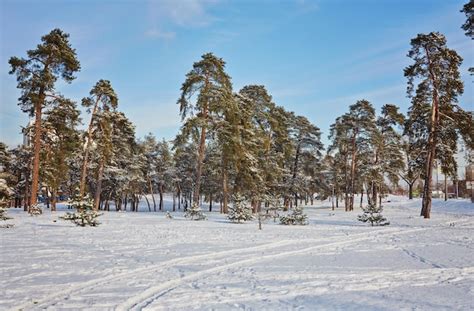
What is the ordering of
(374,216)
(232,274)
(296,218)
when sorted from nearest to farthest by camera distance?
(232,274) → (374,216) → (296,218)

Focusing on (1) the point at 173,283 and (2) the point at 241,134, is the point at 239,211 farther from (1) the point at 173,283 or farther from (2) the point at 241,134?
(1) the point at 173,283

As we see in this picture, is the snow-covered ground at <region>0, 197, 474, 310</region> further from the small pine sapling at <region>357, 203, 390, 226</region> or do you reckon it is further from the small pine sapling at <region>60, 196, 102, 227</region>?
the small pine sapling at <region>357, 203, 390, 226</region>

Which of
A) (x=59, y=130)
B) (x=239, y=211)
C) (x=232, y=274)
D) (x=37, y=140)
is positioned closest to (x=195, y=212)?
(x=239, y=211)

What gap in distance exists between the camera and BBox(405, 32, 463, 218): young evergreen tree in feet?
77.2

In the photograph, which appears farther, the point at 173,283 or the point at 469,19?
the point at 469,19

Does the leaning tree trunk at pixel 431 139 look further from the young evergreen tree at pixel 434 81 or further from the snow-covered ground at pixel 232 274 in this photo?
the snow-covered ground at pixel 232 274

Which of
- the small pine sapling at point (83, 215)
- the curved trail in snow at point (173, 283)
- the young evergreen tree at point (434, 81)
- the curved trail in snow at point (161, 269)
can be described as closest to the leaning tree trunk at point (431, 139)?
the young evergreen tree at point (434, 81)

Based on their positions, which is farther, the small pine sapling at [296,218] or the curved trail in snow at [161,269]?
the small pine sapling at [296,218]

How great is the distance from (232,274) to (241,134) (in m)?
21.7

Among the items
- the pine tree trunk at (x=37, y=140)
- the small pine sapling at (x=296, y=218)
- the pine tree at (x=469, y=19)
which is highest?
the pine tree at (x=469, y=19)

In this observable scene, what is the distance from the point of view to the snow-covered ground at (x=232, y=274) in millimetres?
5883

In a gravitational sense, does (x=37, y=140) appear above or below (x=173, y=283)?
above

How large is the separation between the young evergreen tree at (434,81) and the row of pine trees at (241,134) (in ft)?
0.22

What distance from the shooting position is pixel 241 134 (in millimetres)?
29203
